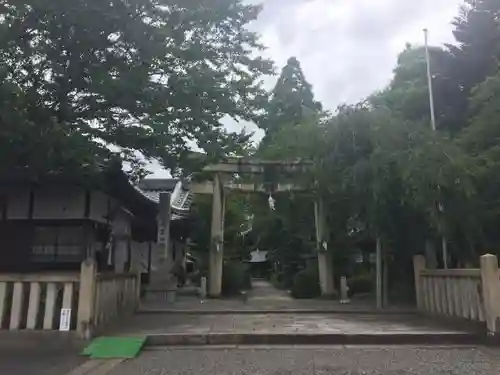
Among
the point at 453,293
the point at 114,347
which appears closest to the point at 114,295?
the point at 114,347

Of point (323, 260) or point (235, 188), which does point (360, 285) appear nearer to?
point (323, 260)

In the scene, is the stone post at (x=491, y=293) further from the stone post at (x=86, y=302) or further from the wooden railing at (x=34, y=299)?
the wooden railing at (x=34, y=299)

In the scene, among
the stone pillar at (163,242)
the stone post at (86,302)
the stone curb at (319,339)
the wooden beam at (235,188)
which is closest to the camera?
the stone post at (86,302)

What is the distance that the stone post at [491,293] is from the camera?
6992mm

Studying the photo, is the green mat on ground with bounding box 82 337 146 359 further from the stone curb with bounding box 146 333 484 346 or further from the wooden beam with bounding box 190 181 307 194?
the wooden beam with bounding box 190 181 307 194

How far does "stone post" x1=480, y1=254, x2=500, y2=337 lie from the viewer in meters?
6.99

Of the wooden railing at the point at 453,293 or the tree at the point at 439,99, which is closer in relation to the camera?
the wooden railing at the point at 453,293

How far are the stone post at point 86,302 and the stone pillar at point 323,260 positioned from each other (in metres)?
10.4

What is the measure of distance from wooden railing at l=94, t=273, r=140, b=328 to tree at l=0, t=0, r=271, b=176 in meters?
2.12

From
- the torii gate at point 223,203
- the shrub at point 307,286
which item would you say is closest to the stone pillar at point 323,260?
the torii gate at point 223,203

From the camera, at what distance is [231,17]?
853 centimetres

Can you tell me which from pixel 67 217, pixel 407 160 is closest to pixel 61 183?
pixel 67 217

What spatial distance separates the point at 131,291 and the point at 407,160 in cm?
626

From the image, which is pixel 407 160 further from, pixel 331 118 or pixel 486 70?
pixel 486 70
